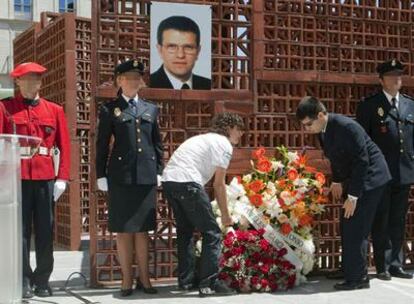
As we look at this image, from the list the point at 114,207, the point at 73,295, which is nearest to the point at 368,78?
the point at 114,207

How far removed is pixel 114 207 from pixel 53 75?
4.59 m

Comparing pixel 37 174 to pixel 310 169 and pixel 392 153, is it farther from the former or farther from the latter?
pixel 392 153

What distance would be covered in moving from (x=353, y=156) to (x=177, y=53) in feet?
5.91

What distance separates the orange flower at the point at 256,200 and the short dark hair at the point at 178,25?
1.47 meters

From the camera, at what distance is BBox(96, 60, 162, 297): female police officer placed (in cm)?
573

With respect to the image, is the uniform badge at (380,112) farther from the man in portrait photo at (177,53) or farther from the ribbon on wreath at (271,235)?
the man in portrait photo at (177,53)

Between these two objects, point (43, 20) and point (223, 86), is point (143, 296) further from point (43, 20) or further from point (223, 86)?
point (43, 20)

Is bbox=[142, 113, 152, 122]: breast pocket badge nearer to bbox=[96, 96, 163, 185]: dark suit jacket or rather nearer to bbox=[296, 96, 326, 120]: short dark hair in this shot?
bbox=[96, 96, 163, 185]: dark suit jacket

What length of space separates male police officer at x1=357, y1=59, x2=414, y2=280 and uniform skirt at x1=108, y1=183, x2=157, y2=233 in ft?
7.19

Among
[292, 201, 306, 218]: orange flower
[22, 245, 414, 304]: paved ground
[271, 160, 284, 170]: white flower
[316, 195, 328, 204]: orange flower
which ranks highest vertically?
[271, 160, 284, 170]: white flower

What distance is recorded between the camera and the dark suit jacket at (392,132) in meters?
6.54

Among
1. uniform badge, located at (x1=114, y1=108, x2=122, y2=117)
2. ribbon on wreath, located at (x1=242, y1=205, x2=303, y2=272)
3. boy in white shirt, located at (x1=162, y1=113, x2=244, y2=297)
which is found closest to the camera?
boy in white shirt, located at (x1=162, y1=113, x2=244, y2=297)

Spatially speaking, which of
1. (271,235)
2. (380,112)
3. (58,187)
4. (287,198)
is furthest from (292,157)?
(58,187)

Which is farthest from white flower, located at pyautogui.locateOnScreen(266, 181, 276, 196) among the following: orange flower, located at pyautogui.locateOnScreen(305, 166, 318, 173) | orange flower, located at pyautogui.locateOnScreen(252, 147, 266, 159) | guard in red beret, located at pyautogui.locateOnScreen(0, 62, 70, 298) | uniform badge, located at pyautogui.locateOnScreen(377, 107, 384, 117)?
guard in red beret, located at pyautogui.locateOnScreen(0, 62, 70, 298)
